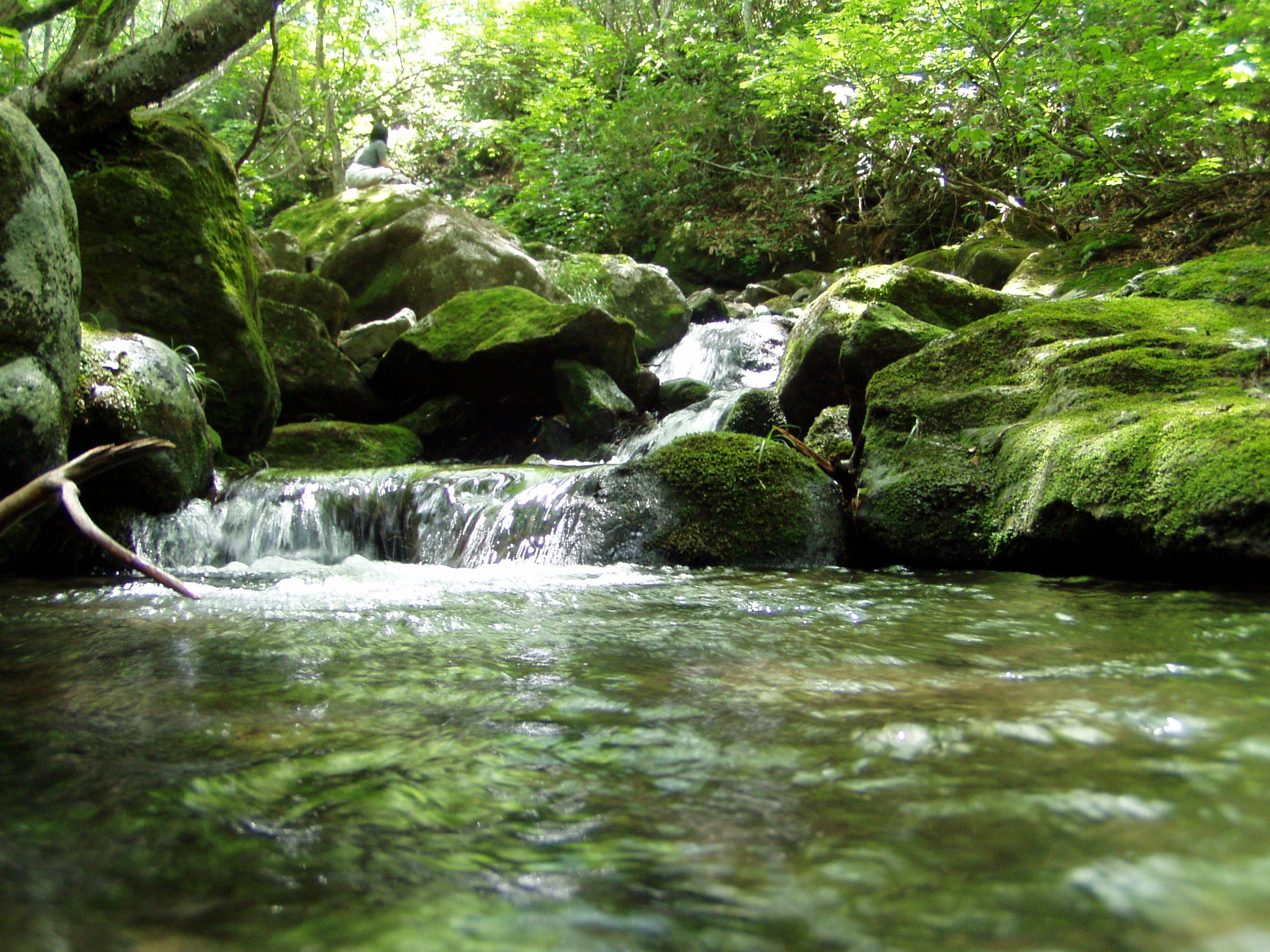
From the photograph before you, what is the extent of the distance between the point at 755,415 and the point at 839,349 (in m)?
1.19

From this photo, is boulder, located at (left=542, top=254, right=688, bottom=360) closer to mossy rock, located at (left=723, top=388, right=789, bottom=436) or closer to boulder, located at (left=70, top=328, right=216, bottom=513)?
mossy rock, located at (left=723, top=388, right=789, bottom=436)

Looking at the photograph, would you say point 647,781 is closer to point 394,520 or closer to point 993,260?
point 394,520

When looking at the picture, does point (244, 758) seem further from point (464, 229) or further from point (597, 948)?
point (464, 229)

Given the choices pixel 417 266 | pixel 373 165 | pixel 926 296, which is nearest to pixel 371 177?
pixel 373 165

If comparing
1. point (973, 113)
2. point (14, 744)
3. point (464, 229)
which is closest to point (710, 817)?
point (14, 744)

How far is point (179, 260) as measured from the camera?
6594 mm

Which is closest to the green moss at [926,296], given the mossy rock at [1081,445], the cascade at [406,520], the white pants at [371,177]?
the mossy rock at [1081,445]

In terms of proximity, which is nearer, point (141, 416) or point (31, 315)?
point (31, 315)

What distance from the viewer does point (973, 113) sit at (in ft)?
36.7

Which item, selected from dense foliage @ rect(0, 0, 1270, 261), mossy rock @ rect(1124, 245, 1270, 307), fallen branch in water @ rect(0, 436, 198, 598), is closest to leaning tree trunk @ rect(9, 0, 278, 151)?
dense foliage @ rect(0, 0, 1270, 261)

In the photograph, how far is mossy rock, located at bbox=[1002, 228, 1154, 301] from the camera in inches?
305

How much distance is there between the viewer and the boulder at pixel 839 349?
5.53 m

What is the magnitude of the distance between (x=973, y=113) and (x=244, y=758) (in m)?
12.4

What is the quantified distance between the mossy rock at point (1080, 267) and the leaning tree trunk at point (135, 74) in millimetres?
7150
